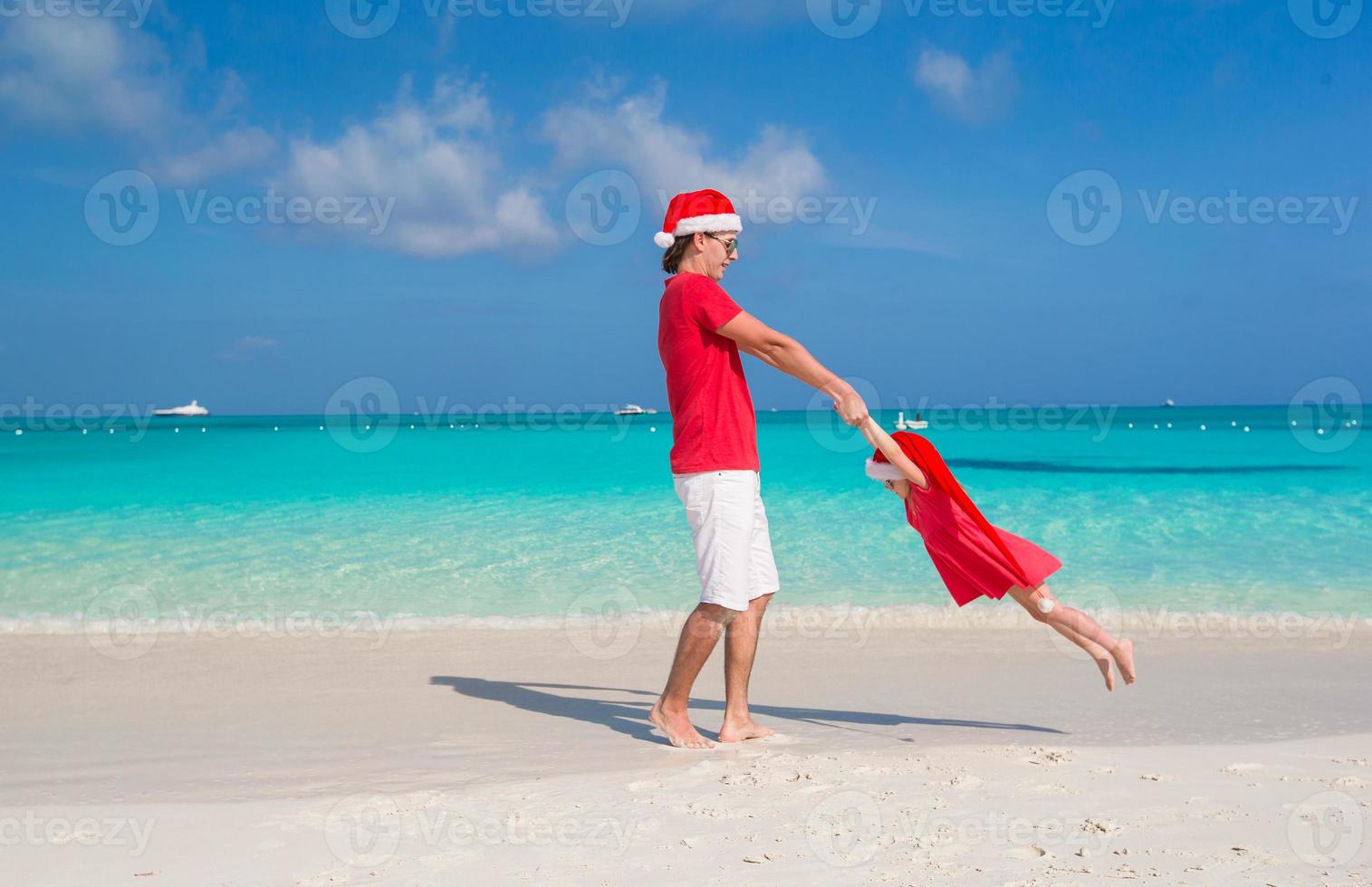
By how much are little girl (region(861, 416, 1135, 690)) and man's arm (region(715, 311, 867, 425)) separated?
27cm

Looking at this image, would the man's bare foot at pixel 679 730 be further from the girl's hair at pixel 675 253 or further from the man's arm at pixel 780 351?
the girl's hair at pixel 675 253

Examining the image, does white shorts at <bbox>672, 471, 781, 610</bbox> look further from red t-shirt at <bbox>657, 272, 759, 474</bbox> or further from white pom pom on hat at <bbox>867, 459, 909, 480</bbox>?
white pom pom on hat at <bbox>867, 459, 909, 480</bbox>

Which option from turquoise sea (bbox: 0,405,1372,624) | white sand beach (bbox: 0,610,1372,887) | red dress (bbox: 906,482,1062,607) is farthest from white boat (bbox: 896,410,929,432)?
Answer: red dress (bbox: 906,482,1062,607)

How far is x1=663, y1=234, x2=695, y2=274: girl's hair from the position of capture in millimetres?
3955

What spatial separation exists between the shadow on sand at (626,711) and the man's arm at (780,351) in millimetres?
1409

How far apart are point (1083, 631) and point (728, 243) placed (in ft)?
6.54

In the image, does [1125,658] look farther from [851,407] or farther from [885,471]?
[851,407]

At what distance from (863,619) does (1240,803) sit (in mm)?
3814

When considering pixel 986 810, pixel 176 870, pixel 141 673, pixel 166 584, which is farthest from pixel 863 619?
pixel 166 584

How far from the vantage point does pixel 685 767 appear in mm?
3475

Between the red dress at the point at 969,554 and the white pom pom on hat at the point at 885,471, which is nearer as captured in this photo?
the red dress at the point at 969,554

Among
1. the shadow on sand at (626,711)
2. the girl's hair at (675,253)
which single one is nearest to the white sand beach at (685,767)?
the shadow on sand at (626,711)

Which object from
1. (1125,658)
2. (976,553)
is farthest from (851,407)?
(1125,658)

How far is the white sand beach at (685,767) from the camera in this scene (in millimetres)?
2604
